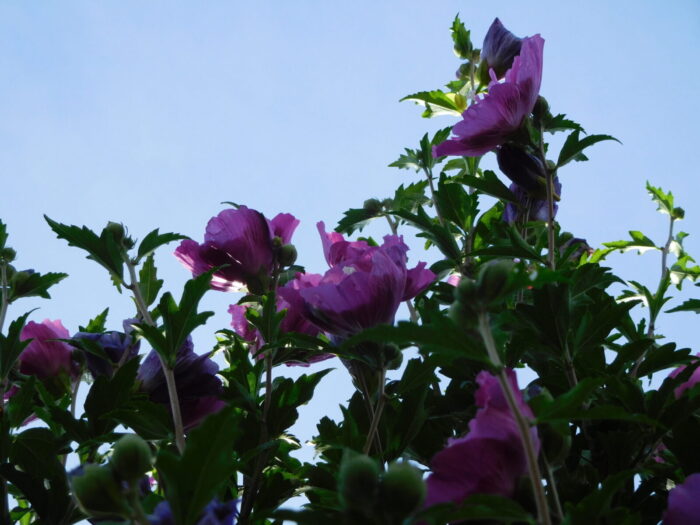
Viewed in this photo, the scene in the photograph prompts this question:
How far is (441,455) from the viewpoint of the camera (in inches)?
27.2

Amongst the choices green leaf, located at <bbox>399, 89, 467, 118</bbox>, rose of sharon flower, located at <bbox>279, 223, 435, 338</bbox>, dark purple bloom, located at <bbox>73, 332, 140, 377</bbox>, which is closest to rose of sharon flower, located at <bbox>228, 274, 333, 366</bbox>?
rose of sharon flower, located at <bbox>279, 223, 435, 338</bbox>

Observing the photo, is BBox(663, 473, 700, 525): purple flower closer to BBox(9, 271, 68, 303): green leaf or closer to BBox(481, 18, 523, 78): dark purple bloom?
BBox(481, 18, 523, 78): dark purple bloom

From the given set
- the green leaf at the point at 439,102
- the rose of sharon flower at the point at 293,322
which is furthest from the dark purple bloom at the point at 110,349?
the green leaf at the point at 439,102

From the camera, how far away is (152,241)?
4.84 feet

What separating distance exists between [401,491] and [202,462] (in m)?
0.18

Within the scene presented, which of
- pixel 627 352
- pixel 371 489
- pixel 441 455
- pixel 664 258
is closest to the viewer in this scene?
pixel 371 489

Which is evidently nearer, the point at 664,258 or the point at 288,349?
the point at 288,349

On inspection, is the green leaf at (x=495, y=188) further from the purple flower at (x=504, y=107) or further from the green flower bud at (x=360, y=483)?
the green flower bud at (x=360, y=483)

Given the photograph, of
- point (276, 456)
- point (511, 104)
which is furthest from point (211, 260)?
point (511, 104)

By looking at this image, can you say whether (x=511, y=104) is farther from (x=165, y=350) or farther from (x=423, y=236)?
(x=165, y=350)

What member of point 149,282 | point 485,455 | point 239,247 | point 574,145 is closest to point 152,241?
point 149,282

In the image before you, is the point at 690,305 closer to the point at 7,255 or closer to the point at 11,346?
the point at 11,346

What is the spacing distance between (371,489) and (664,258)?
1.91m

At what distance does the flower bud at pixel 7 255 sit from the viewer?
Result: 181 cm
